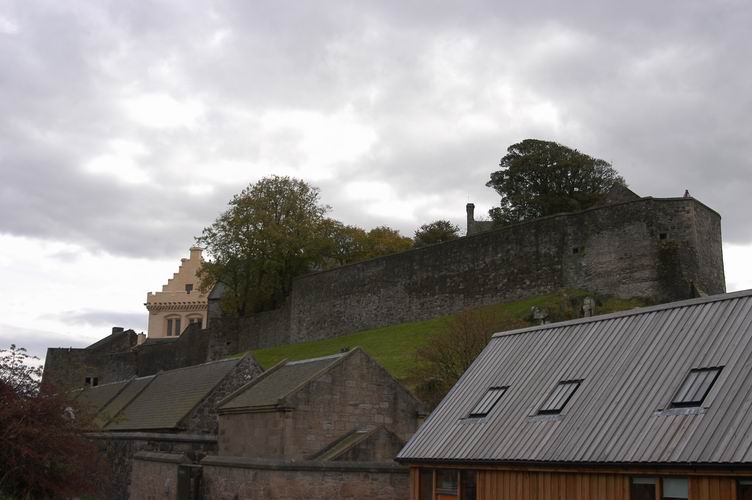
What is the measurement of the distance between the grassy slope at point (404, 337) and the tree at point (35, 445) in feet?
39.6

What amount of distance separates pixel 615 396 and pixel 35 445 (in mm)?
13775

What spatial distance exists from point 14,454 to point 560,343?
13.0 meters

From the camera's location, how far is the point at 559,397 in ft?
57.4

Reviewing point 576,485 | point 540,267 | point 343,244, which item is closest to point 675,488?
point 576,485

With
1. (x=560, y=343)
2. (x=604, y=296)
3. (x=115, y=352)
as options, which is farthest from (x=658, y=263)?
(x=115, y=352)

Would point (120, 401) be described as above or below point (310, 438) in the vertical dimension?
above

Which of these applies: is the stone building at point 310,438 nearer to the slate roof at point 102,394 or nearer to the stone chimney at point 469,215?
the slate roof at point 102,394

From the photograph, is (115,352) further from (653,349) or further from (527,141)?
(653,349)

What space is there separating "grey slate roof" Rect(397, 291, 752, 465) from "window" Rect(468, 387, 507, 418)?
6.6 inches

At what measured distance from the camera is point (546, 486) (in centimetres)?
1620

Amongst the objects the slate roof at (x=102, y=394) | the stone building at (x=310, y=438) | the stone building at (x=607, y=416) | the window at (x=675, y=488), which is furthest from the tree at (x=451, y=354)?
the window at (x=675, y=488)

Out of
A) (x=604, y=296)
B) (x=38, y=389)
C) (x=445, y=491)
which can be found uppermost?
(x=604, y=296)

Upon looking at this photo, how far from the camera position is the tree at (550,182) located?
196 feet

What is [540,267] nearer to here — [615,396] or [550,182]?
[550,182]
